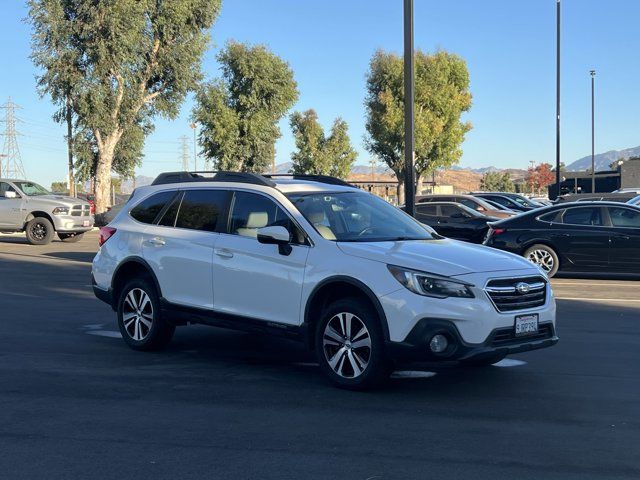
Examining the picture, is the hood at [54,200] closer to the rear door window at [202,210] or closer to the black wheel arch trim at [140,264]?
the black wheel arch trim at [140,264]

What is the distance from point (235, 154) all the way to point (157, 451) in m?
49.6

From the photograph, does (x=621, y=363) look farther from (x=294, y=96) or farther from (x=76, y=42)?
(x=294, y=96)

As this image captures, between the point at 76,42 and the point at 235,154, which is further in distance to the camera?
the point at 235,154

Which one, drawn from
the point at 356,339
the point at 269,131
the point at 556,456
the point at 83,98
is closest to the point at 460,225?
the point at 356,339

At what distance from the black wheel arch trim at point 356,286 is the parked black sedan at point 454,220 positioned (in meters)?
12.3

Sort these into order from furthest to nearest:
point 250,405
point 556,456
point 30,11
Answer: point 30,11 < point 250,405 < point 556,456

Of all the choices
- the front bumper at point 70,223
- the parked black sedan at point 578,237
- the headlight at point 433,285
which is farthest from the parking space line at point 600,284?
the front bumper at point 70,223

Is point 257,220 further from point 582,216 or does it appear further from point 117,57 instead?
point 117,57

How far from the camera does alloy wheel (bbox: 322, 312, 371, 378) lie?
6406 mm

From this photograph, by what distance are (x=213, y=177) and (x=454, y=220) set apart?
42.7 feet

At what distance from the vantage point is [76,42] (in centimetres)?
3869

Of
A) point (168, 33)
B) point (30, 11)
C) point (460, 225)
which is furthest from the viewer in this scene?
point (168, 33)

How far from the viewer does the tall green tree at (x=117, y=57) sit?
1499 inches

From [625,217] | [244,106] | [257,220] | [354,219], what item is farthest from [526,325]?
[244,106]
